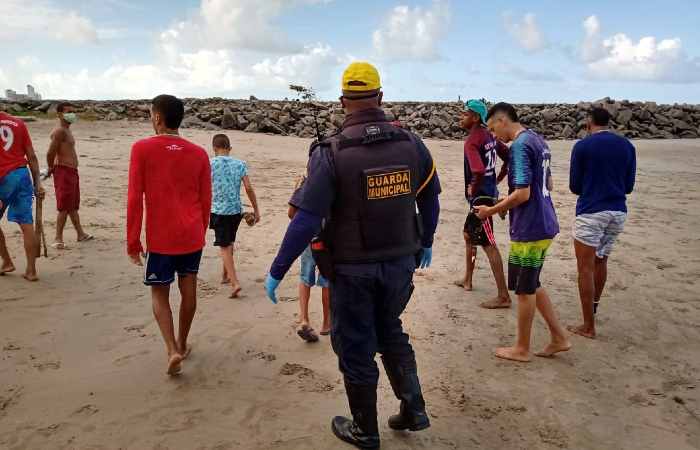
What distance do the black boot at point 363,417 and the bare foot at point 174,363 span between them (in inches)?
60.7

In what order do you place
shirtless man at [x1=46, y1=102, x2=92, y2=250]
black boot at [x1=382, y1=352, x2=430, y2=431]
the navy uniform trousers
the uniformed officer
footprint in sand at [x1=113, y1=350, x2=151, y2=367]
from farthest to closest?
shirtless man at [x1=46, y1=102, x2=92, y2=250] → footprint in sand at [x1=113, y1=350, x2=151, y2=367] → black boot at [x1=382, y1=352, x2=430, y2=431] → the navy uniform trousers → the uniformed officer

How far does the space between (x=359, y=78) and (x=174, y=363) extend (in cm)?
266

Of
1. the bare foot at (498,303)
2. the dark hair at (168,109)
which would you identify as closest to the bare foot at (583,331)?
the bare foot at (498,303)

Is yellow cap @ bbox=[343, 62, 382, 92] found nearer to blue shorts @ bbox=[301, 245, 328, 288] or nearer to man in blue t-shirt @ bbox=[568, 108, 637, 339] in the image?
blue shorts @ bbox=[301, 245, 328, 288]

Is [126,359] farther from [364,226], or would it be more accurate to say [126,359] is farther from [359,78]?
[359,78]

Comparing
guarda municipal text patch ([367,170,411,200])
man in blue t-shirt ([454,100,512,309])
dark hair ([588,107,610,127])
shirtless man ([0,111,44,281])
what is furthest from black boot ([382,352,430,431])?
shirtless man ([0,111,44,281])

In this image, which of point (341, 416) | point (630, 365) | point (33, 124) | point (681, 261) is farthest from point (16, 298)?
point (33, 124)

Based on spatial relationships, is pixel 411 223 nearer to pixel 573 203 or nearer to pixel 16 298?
pixel 16 298

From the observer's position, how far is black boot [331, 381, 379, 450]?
10.9 feet

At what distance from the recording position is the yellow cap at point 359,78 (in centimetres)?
321

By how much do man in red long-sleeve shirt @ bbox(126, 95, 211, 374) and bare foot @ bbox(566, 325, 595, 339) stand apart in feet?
12.7

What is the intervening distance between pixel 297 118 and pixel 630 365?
77.2 feet

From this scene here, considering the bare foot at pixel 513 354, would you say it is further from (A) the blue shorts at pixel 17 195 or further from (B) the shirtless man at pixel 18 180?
(A) the blue shorts at pixel 17 195

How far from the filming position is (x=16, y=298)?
5.79 m
